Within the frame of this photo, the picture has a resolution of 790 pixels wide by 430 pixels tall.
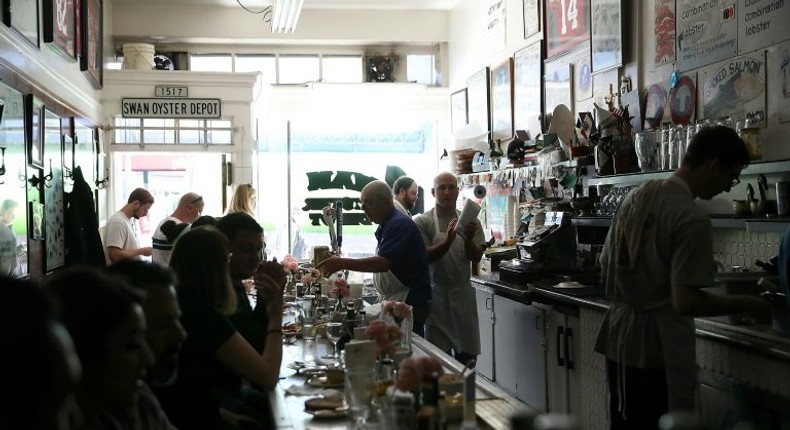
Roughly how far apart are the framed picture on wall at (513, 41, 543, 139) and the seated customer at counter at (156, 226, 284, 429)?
4.95 meters

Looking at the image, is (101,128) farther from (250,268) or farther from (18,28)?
(250,268)

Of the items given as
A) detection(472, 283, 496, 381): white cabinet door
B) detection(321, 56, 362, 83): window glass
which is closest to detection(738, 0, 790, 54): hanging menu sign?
detection(472, 283, 496, 381): white cabinet door

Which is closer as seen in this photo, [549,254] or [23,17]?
[23,17]

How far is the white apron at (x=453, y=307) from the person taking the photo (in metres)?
5.81

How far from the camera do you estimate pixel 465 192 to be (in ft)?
32.2

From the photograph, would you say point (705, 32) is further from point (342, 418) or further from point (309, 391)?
point (342, 418)

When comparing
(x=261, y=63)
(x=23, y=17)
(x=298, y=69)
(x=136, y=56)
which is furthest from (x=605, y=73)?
(x=136, y=56)

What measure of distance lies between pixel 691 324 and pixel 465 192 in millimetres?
6495

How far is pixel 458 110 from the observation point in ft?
34.7

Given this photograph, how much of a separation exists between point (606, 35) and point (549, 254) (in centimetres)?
166

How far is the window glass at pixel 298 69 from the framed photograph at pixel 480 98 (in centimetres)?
218

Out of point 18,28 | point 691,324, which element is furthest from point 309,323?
point 18,28

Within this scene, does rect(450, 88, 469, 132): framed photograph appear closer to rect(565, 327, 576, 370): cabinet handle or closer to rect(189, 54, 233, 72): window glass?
rect(189, 54, 233, 72): window glass

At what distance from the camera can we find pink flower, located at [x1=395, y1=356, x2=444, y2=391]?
7.57ft
